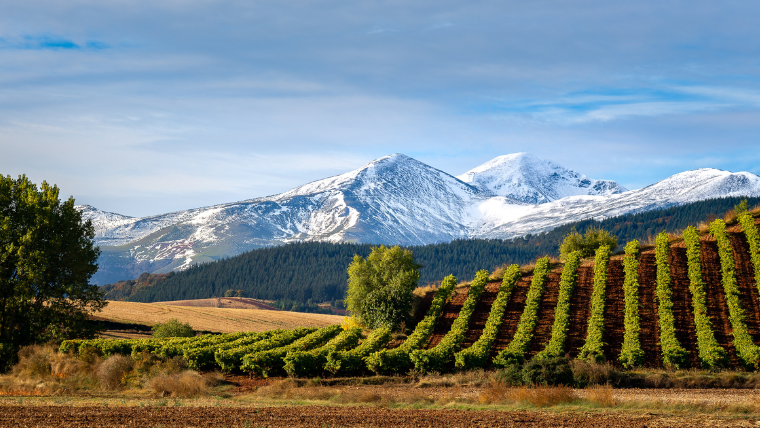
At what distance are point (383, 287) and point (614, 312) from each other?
53.9 feet

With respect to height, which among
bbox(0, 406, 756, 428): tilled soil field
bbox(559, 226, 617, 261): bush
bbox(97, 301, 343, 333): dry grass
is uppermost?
bbox(559, 226, 617, 261): bush

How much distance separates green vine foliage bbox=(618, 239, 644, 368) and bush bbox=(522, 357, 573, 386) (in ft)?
18.4

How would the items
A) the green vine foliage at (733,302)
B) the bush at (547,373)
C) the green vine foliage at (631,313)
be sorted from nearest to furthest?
the bush at (547,373), the green vine foliage at (733,302), the green vine foliage at (631,313)

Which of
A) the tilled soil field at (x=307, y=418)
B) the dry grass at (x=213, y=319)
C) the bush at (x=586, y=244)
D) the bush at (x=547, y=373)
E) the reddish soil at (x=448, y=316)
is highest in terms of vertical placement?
the bush at (x=586, y=244)

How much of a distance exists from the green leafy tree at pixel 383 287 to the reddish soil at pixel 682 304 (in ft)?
57.9

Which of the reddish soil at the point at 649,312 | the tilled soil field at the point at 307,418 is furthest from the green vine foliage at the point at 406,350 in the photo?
the reddish soil at the point at 649,312

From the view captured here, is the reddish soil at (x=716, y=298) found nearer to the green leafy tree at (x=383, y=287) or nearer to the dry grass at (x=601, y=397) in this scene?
the dry grass at (x=601, y=397)

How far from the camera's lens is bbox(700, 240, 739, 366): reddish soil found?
31.7m

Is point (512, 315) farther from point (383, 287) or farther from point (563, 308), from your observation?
point (383, 287)

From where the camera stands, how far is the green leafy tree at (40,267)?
124ft

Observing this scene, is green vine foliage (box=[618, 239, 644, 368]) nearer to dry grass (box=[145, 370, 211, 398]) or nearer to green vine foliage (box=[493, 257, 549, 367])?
green vine foliage (box=[493, 257, 549, 367])

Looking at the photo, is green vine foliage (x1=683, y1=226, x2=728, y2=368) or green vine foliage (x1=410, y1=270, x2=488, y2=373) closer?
green vine foliage (x1=683, y1=226, x2=728, y2=368)

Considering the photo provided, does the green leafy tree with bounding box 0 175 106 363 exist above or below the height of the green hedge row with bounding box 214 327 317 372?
above

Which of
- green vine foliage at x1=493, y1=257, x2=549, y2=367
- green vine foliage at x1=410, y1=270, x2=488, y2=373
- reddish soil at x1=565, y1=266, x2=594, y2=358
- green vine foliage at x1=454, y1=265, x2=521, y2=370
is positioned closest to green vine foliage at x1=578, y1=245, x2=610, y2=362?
→ reddish soil at x1=565, y1=266, x2=594, y2=358
